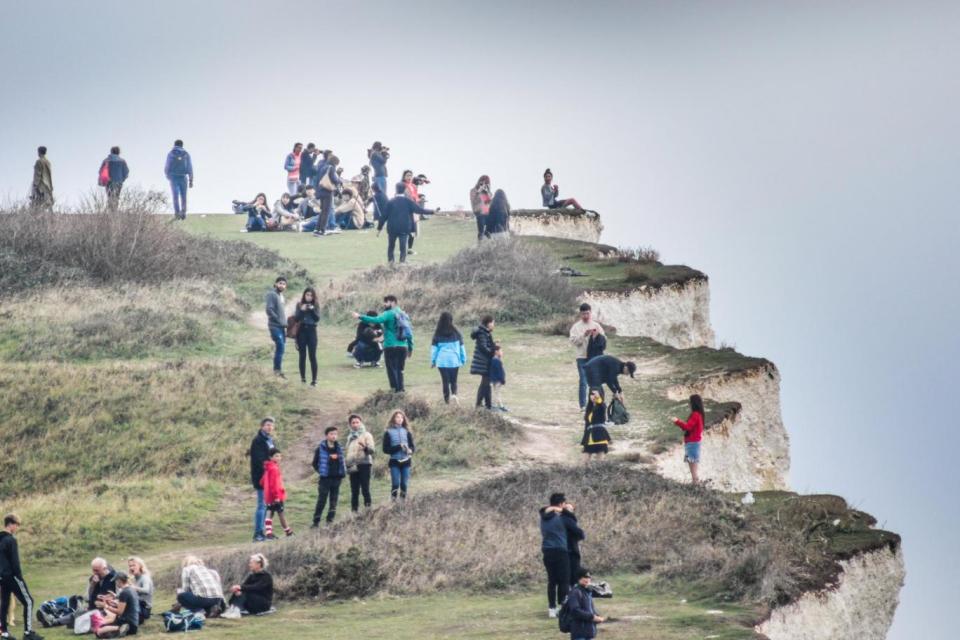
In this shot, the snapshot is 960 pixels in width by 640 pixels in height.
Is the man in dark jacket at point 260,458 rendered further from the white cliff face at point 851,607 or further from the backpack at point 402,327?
the white cliff face at point 851,607

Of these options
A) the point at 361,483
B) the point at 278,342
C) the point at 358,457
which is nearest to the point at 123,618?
the point at 358,457

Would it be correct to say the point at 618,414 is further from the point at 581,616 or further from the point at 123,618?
the point at 581,616

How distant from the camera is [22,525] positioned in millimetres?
33094

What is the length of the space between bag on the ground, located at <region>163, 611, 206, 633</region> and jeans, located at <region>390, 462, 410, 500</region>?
256 inches

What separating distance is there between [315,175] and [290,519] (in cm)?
3182

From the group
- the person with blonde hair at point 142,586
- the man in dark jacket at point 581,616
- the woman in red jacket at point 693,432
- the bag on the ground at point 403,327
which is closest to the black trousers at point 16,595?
the person with blonde hair at point 142,586

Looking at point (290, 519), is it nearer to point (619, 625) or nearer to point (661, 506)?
point (661, 506)

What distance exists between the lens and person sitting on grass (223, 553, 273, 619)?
86.1ft

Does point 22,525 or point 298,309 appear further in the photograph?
point 298,309

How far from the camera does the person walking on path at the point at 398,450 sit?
3114 cm

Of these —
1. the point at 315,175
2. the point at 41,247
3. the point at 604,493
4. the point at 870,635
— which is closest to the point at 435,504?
the point at 604,493

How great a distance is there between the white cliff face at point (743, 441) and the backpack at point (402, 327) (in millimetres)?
5487

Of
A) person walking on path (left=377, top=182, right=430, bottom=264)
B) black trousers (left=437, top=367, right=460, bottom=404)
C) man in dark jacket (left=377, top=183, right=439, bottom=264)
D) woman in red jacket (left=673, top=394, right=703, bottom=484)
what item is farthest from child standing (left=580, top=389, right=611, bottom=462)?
man in dark jacket (left=377, top=183, right=439, bottom=264)

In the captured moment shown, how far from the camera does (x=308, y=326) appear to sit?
39.2m
